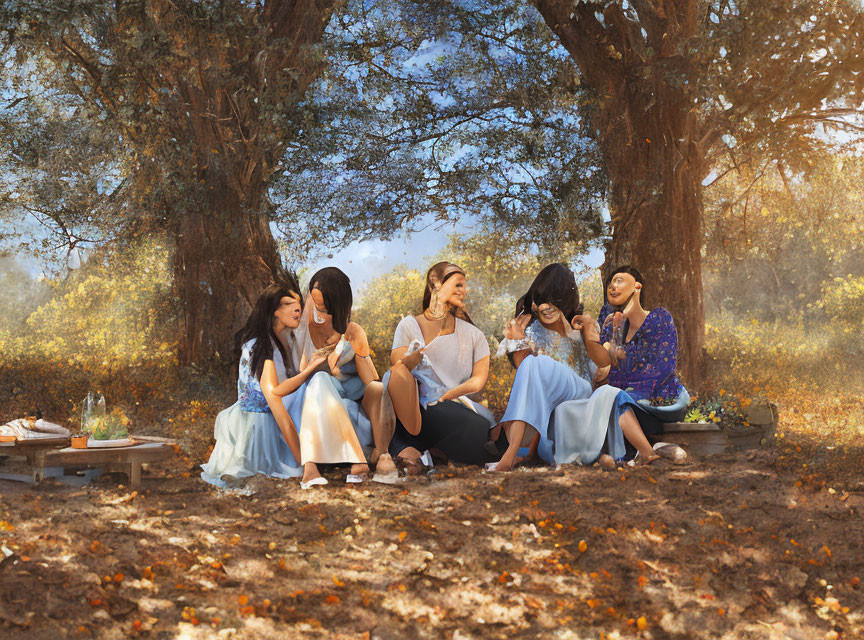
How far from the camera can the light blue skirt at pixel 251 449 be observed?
19.7 feet

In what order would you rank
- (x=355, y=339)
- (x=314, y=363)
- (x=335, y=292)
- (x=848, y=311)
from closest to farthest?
(x=314, y=363) < (x=335, y=292) < (x=355, y=339) < (x=848, y=311)

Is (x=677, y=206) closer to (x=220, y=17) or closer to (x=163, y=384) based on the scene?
(x=220, y=17)

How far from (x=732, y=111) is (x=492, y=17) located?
333cm

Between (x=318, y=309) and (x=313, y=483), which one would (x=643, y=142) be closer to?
(x=318, y=309)

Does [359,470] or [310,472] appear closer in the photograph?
[310,472]

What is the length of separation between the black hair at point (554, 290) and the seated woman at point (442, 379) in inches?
21.0

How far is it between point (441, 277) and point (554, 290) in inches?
37.2

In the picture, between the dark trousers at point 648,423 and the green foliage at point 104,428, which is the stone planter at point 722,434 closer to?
the dark trousers at point 648,423

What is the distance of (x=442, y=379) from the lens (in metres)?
6.38

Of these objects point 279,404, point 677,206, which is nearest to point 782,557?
point 279,404

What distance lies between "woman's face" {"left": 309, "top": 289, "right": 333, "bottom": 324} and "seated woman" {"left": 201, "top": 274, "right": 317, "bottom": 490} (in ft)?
0.46

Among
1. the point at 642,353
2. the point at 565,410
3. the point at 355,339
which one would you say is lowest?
the point at 565,410

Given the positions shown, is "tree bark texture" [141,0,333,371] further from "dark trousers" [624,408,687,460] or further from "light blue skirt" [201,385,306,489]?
"dark trousers" [624,408,687,460]

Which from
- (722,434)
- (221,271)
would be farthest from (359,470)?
(221,271)
